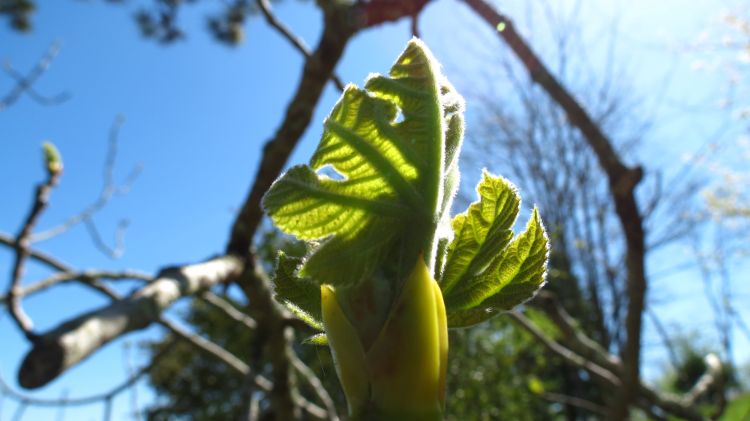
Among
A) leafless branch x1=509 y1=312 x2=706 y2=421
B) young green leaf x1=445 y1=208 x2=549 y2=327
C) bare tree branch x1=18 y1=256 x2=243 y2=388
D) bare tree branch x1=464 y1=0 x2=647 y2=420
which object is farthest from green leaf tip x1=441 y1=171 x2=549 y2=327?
leafless branch x1=509 y1=312 x2=706 y2=421

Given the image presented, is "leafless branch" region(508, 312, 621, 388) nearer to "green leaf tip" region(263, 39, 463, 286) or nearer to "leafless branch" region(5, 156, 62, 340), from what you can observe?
"leafless branch" region(5, 156, 62, 340)

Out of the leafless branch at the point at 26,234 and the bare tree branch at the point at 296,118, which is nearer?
the leafless branch at the point at 26,234

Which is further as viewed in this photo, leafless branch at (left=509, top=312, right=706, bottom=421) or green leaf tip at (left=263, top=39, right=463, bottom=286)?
leafless branch at (left=509, top=312, right=706, bottom=421)

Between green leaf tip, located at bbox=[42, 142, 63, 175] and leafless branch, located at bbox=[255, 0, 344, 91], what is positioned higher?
leafless branch, located at bbox=[255, 0, 344, 91]

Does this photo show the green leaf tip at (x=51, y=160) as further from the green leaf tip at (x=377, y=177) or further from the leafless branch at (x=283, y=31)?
the green leaf tip at (x=377, y=177)

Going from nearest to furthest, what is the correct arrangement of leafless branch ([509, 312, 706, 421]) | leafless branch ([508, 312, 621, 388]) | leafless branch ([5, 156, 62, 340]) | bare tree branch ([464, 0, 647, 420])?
bare tree branch ([464, 0, 647, 420]), leafless branch ([5, 156, 62, 340]), leafless branch ([509, 312, 706, 421]), leafless branch ([508, 312, 621, 388])

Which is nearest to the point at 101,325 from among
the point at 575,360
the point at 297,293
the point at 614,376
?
the point at 297,293

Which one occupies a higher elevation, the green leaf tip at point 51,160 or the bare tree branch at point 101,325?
the green leaf tip at point 51,160

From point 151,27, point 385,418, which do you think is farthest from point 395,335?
point 151,27

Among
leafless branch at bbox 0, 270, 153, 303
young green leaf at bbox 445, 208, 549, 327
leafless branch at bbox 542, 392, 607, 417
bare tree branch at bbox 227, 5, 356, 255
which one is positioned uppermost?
bare tree branch at bbox 227, 5, 356, 255

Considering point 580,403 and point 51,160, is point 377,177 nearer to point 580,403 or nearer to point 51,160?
point 51,160

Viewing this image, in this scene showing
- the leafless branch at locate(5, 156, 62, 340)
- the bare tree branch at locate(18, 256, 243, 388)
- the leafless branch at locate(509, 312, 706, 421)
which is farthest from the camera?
the leafless branch at locate(509, 312, 706, 421)

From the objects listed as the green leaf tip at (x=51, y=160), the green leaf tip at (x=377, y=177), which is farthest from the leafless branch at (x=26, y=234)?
the green leaf tip at (x=377, y=177)
